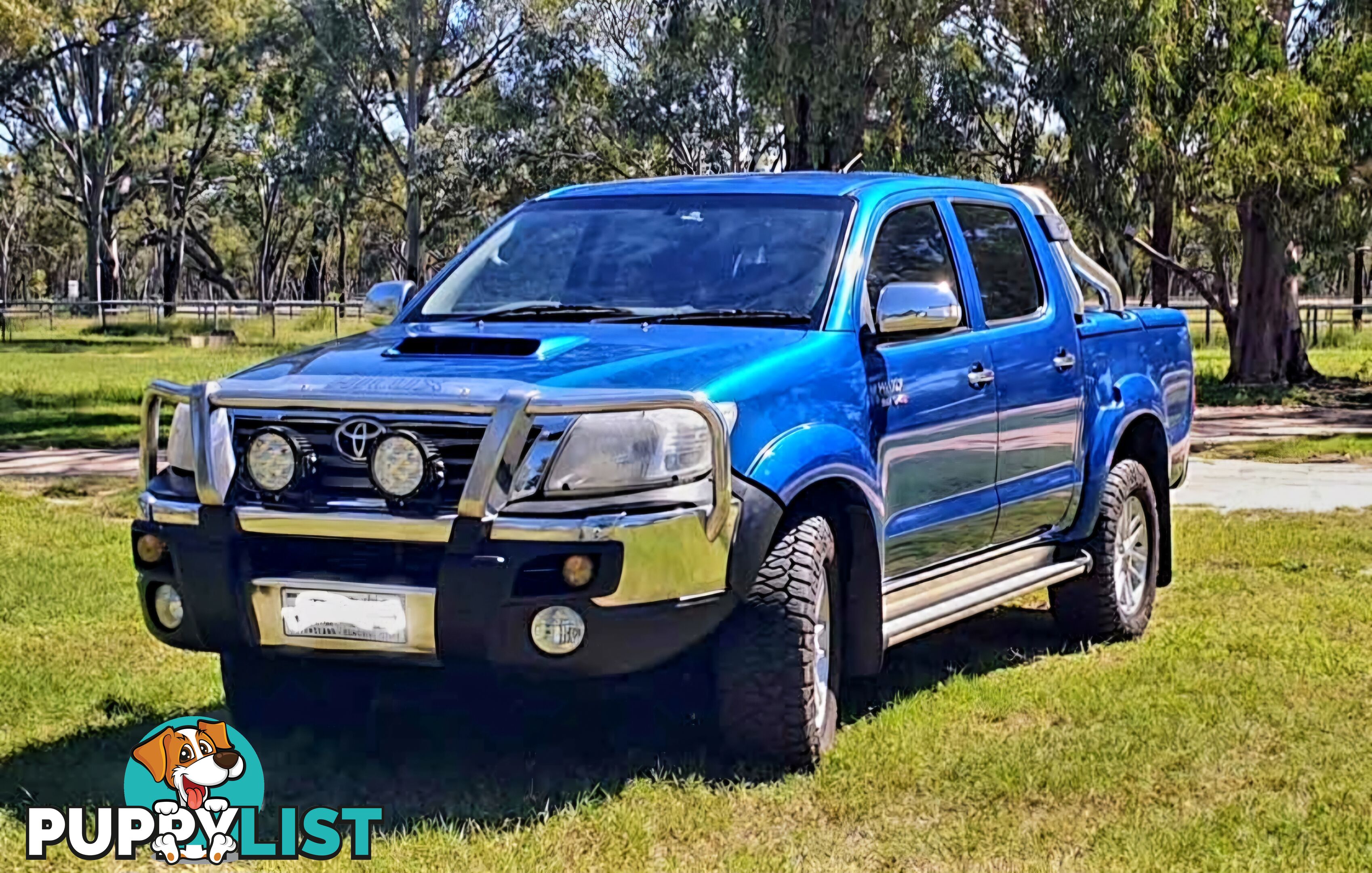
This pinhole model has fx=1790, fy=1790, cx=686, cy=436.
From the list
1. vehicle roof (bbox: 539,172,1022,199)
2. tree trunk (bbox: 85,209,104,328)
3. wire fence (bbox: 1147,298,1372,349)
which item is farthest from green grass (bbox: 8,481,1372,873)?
tree trunk (bbox: 85,209,104,328)

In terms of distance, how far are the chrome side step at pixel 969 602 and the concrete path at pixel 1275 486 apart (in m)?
4.88

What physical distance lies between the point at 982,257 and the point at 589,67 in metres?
32.6

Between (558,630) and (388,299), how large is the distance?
7.51ft

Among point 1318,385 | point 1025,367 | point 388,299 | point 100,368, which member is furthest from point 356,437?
point 100,368

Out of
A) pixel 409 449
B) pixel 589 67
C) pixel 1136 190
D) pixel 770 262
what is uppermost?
pixel 589 67

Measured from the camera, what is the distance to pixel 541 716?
5.98m

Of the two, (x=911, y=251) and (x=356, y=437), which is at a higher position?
(x=911, y=251)

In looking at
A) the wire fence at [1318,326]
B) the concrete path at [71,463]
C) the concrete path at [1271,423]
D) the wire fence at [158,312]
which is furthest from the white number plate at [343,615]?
the wire fence at [158,312]

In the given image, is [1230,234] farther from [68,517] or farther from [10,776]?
[10,776]

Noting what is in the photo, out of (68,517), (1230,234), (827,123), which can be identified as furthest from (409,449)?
(1230,234)

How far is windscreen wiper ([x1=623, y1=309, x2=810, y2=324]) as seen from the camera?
18.6ft

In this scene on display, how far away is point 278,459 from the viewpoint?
16.3 feet

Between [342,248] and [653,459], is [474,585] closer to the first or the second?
[653,459]

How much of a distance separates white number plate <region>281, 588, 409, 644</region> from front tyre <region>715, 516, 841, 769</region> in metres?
0.94
